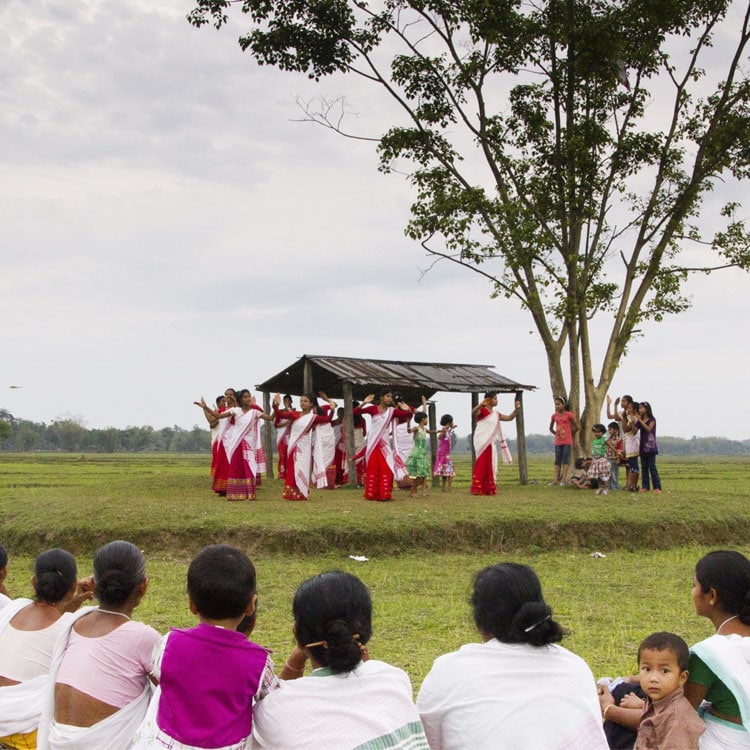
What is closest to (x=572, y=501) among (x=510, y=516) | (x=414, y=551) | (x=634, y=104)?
(x=510, y=516)

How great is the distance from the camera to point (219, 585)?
11.1 ft

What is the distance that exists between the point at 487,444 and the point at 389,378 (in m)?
2.50

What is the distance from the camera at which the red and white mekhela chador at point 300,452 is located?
1518cm

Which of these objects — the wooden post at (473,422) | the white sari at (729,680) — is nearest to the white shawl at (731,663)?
the white sari at (729,680)

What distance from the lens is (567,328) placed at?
19.9 meters

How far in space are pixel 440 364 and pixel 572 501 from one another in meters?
6.19

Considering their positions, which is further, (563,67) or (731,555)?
(563,67)

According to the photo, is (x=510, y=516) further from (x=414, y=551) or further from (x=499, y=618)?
(x=499, y=618)

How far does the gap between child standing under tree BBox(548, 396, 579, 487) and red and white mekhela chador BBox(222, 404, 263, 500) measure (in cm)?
749

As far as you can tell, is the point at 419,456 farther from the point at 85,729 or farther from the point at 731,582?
the point at 85,729

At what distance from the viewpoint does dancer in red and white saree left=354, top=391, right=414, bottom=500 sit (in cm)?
1552

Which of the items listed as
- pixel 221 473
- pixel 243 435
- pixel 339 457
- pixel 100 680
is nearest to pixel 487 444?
pixel 339 457

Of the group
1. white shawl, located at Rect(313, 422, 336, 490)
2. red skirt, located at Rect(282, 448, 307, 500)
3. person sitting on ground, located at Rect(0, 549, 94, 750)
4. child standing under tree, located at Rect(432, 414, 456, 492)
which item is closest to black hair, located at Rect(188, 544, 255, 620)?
person sitting on ground, located at Rect(0, 549, 94, 750)

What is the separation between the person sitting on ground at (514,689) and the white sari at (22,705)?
2.09m
